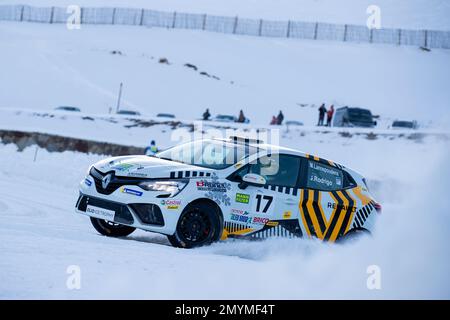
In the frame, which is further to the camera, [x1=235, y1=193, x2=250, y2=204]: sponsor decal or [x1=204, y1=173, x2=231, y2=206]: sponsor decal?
[x1=235, y1=193, x2=250, y2=204]: sponsor decal

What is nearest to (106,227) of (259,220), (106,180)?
(106,180)

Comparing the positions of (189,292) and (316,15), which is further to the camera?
(316,15)

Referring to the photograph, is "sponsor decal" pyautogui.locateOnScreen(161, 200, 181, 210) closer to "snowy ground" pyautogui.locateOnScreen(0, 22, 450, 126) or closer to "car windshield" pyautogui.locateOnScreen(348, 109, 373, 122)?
"car windshield" pyautogui.locateOnScreen(348, 109, 373, 122)

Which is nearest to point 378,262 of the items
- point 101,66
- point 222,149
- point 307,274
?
point 307,274

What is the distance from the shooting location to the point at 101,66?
187ft

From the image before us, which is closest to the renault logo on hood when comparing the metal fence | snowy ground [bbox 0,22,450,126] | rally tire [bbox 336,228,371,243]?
rally tire [bbox 336,228,371,243]

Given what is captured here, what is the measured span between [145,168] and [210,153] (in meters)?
1.08

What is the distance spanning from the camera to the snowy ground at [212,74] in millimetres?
50625

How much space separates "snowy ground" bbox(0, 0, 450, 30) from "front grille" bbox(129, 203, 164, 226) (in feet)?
233

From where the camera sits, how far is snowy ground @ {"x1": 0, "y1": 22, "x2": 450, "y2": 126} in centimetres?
5062

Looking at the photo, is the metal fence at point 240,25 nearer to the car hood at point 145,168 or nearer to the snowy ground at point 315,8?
the snowy ground at point 315,8

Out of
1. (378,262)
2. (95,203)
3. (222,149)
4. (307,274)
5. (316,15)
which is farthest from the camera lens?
(316,15)

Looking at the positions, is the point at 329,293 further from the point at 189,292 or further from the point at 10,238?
the point at 10,238
